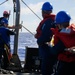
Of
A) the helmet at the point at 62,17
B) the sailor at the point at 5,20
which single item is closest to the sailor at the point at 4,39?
the sailor at the point at 5,20

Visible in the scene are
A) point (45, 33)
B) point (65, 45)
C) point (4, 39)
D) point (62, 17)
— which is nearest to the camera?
point (65, 45)

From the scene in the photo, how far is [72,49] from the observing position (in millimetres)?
5461

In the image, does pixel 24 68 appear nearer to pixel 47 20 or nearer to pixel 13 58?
pixel 13 58

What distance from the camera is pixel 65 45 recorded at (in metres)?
5.62

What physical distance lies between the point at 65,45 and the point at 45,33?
2.01 metres

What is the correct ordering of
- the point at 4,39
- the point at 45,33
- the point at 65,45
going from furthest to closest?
1. the point at 4,39
2. the point at 45,33
3. the point at 65,45

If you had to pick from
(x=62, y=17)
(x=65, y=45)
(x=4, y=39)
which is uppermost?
(x=62, y=17)

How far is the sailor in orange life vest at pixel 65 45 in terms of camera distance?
562cm

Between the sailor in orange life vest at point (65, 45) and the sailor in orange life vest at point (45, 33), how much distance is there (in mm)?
1742

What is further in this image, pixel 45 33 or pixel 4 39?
pixel 4 39

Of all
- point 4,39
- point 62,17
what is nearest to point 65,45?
point 62,17

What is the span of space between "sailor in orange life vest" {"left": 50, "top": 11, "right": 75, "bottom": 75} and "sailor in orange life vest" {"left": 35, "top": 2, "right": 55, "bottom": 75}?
1742mm

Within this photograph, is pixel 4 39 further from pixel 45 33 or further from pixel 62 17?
pixel 62 17

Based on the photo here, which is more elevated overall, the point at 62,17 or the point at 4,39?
the point at 62,17
